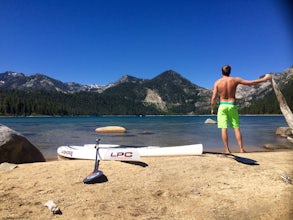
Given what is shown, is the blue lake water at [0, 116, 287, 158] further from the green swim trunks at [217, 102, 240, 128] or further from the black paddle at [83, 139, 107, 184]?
the black paddle at [83, 139, 107, 184]

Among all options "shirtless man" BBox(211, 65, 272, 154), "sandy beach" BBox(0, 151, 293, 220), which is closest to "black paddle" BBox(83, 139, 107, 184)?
"sandy beach" BBox(0, 151, 293, 220)

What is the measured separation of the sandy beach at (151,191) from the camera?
5.86 m

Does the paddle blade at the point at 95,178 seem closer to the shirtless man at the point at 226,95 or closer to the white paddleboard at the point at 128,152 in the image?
the white paddleboard at the point at 128,152

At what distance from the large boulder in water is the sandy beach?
5.90 feet

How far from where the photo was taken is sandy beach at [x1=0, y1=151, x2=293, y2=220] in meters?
5.86

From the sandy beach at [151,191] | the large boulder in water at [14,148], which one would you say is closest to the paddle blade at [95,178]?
the sandy beach at [151,191]

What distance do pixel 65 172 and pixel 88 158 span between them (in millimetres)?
2318

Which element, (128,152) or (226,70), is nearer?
(128,152)

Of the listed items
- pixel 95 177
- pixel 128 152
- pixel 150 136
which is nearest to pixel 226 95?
pixel 128 152

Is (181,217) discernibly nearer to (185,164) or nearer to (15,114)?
(185,164)

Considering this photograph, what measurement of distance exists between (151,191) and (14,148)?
572cm

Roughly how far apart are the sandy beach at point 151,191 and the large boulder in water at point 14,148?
5.90ft

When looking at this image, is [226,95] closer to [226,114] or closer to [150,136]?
[226,114]

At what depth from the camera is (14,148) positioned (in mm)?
9828
